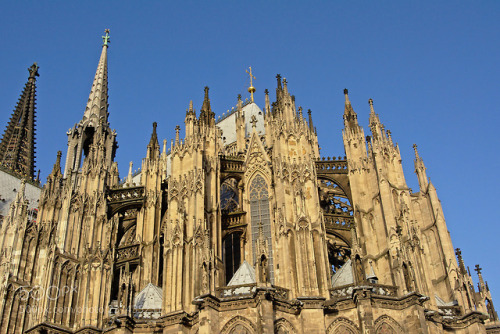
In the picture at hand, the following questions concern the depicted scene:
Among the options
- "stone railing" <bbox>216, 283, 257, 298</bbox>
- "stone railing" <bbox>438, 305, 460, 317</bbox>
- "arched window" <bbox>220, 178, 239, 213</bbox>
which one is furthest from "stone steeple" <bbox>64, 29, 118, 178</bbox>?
"stone railing" <bbox>438, 305, 460, 317</bbox>

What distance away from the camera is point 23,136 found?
6831 cm

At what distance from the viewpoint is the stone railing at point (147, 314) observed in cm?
2947

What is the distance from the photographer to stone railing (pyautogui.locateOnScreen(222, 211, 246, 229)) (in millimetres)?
34594

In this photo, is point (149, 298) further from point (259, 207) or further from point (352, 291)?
point (352, 291)

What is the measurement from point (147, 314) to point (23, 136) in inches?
1754

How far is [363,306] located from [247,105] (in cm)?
3206

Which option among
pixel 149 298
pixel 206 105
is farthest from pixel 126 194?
pixel 149 298

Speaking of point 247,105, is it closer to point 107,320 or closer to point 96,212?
point 96,212

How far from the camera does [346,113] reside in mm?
39469

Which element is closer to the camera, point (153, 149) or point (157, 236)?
point (157, 236)

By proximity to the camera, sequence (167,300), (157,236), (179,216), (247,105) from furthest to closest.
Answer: (247,105), (157,236), (179,216), (167,300)

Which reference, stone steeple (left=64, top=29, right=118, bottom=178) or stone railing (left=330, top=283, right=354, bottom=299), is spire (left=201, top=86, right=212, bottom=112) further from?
stone railing (left=330, top=283, right=354, bottom=299)

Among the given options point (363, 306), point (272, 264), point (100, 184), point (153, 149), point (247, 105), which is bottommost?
point (363, 306)

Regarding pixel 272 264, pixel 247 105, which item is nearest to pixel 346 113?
pixel 272 264
